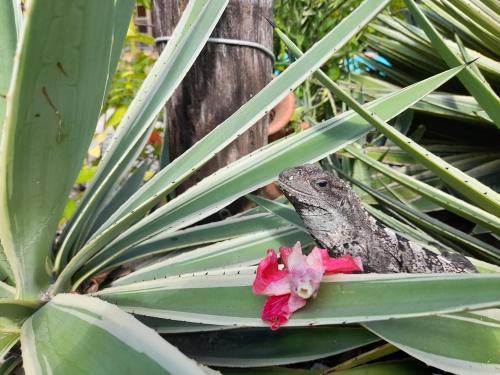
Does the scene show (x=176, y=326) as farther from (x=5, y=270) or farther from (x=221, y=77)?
(x=221, y=77)

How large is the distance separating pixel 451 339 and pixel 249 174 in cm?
52

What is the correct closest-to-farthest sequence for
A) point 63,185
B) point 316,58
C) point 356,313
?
point 356,313
point 63,185
point 316,58

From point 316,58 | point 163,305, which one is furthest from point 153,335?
point 316,58

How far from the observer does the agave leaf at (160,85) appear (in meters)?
A: 1.11

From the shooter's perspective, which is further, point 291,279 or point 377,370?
point 377,370

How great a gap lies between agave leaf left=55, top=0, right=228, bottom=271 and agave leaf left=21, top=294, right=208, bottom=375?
390mm

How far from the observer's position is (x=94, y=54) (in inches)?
24.8

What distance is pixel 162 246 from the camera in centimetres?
117

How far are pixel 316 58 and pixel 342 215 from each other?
0.37 metres

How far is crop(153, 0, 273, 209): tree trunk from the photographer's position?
53.2 inches

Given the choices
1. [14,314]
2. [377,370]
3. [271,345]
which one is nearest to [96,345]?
[14,314]

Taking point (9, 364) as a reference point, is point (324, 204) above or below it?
above

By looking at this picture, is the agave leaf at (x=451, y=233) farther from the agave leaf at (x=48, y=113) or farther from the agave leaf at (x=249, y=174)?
the agave leaf at (x=48, y=113)

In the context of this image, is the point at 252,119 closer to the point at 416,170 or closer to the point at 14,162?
the point at 14,162
